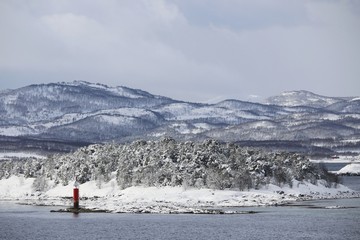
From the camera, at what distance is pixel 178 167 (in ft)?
495

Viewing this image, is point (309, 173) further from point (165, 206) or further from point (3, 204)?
point (3, 204)

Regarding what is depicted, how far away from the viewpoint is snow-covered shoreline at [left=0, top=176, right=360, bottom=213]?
13038 centimetres

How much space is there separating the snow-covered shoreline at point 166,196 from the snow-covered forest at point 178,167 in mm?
2106

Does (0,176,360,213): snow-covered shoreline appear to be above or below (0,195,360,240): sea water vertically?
above

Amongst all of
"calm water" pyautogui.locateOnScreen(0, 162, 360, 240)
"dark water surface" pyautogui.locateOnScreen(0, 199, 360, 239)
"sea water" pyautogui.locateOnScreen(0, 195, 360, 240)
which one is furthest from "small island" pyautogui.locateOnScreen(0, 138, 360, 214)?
"dark water surface" pyautogui.locateOnScreen(0, 199, 360, 239)

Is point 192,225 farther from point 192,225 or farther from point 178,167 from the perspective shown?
point 178,167

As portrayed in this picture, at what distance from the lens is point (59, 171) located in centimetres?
17012

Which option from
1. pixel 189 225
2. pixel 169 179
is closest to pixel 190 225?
pixel 189 225

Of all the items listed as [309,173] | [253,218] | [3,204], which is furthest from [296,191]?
[3,204]

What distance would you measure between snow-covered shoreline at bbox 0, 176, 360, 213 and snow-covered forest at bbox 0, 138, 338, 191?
2.11 metres

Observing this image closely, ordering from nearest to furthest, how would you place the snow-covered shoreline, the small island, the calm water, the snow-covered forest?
the calm water, the snow-covered shoreline, the small island, the snow-covered forest

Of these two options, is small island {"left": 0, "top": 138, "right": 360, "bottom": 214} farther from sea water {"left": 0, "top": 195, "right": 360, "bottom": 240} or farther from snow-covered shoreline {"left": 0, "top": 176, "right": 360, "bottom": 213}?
sea water {"left": 0, "top": 195, "right": 360, "bottom": 240}

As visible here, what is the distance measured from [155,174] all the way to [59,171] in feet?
102

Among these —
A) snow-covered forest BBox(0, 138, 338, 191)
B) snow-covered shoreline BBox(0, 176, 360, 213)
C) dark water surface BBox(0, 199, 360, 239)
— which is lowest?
dark water surface BBox(0, 199, 360, 239)
